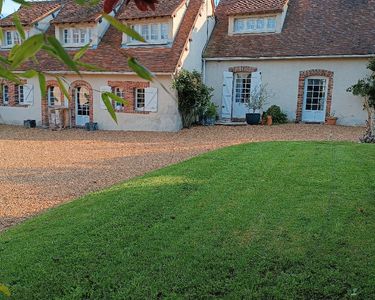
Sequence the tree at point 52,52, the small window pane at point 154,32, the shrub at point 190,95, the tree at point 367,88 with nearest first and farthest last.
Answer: the tree at point 52,52 → the tree at point 367,88 → the shrub at point 190,95 → the small window pane at point 154,32

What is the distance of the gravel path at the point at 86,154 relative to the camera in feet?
23.7

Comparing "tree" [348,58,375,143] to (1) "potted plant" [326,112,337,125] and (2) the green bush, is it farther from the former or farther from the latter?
(2) the green bush

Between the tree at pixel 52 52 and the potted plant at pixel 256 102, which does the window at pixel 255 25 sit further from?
the tree at pixel 52 52

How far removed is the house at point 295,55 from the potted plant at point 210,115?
117 centimetres

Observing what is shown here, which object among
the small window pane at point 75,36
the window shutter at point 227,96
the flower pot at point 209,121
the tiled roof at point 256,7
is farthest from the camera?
the small window pane at point 75,36

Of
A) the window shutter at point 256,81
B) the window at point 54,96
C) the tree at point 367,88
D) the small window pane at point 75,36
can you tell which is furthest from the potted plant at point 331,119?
the window at point 54,96

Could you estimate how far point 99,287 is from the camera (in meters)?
3.24

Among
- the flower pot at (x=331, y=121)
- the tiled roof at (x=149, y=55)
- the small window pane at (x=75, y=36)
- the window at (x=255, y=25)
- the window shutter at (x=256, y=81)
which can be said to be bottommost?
the flower pot at (x=331, y=121)

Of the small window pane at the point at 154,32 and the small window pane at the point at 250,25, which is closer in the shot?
the small window pane at the point at 154,32

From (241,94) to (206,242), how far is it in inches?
575

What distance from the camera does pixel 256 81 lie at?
676 inches

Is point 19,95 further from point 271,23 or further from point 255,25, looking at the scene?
point 271,23

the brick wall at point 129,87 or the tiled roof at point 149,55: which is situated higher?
the tiled roof at point 149,55

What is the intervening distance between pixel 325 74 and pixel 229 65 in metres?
4.17
